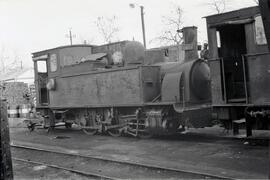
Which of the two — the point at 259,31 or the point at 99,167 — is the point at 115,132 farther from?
the point at 259,31

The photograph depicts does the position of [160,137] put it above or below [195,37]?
below

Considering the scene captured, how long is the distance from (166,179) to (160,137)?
17.7 ft

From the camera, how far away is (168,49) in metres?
13.3

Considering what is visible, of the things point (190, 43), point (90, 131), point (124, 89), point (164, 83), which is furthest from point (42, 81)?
point (190, 43)

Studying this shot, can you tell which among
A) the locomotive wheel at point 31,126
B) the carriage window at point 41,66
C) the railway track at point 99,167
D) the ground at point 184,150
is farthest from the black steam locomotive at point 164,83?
the railway track at point 99,167

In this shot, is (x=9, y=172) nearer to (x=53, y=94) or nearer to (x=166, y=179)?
(x=166, y=179)

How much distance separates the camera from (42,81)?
16.4m

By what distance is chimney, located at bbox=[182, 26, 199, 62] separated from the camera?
11.3 metres

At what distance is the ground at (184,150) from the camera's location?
723 centimetres

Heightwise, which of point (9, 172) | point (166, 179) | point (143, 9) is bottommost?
point (166, 179)

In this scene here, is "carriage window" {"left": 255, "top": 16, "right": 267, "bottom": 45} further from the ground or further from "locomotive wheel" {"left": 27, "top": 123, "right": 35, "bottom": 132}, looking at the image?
"locomotive wheel" {"left": 27, "top": 123, "right": 35, "bottom": 132}

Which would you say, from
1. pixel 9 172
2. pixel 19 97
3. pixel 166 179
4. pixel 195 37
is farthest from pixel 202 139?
pixel 19 97

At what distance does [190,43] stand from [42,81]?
7935mm

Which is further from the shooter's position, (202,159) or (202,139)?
(202,139)
